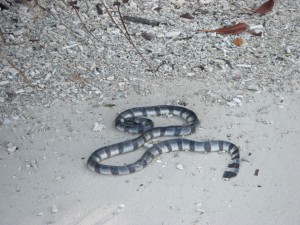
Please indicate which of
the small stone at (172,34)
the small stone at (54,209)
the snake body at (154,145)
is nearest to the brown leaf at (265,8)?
the small stone at (172,34)

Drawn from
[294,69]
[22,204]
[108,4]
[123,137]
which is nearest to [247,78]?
[294,69]

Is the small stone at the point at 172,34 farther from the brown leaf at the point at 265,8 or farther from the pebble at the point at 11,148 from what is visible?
the pebble at the point at 11,148

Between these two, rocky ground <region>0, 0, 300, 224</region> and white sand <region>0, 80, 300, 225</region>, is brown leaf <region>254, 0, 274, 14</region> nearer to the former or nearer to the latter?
rocky ground <region>0, 0, 300, 224</region>

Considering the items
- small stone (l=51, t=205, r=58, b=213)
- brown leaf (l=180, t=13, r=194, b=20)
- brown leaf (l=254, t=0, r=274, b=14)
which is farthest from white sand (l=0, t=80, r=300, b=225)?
brown leaf (l=254, t=0, r=274, b=14)

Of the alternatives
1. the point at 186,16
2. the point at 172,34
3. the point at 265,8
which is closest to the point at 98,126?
the point at 172,34

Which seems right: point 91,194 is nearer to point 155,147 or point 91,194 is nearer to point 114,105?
point 155,147

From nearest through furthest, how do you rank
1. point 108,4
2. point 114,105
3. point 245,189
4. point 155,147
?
point 245,189 → point 155,147 → point 114,105 → point 108,4

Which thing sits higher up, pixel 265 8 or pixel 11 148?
pixel 265 8

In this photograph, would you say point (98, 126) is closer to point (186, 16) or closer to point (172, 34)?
point (172, 34)

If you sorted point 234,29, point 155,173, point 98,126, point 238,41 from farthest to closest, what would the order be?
point 234,29 < point 238,41 < point 98,126 < point 155,173
